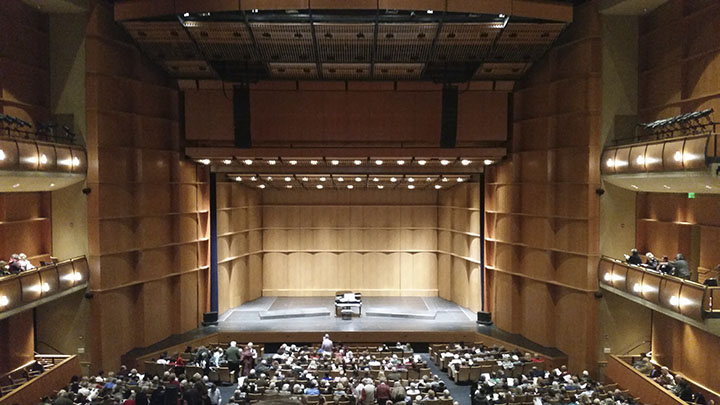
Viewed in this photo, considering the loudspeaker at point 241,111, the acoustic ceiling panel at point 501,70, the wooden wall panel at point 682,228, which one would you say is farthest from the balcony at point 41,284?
the wooden wall panel at point 682,228

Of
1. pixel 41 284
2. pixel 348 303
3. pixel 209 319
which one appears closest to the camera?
pixel 41 284

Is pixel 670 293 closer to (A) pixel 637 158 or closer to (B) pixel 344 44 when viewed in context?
(A) pixel 637 158

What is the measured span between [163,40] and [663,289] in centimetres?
1608

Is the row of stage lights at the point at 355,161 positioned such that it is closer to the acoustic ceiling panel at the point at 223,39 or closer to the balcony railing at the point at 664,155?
the acoustic ceiling panel at the point at 223,39

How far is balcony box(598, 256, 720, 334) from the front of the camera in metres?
10.9

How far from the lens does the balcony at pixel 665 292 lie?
431 inches

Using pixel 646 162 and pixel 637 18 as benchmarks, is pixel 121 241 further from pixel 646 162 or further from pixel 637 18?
pixel 637 18

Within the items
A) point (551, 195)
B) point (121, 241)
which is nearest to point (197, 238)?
point (121, 241)

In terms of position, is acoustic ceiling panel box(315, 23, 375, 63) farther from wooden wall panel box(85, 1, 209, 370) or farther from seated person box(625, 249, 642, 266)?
seated person box(625, 249, 642, 266)

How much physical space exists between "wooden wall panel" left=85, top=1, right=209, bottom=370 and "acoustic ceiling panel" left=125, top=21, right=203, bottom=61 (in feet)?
1.79

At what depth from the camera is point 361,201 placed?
25.2 m

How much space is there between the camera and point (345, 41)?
16.4 meters

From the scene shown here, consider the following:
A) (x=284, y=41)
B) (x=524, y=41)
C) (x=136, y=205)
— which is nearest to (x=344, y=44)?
(x=284, y=41)

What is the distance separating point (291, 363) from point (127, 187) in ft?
25.7
